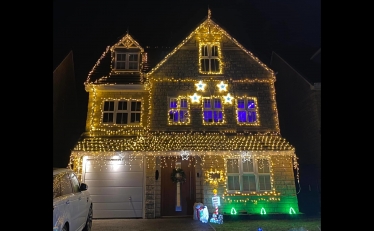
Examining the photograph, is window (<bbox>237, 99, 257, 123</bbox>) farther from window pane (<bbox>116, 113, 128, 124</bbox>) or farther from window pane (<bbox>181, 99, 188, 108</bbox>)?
window pane (<bbox>116, 113, 128, 124</bbox>)

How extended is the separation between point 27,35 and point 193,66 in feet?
39.4

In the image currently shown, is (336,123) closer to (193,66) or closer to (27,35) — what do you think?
(27,35)

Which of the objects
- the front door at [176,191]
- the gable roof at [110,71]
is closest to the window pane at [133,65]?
the gable roof at [110,71]

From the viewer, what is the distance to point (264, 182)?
14.0 m

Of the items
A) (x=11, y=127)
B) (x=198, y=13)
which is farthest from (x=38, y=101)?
(x=198, y=13)

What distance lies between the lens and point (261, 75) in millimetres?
15344

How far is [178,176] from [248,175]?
3.15 meters

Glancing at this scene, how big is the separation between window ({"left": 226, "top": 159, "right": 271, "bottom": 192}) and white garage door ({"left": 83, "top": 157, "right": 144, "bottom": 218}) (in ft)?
13.1

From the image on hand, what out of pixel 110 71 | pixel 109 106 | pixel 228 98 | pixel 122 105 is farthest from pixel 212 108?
pixel 110 71

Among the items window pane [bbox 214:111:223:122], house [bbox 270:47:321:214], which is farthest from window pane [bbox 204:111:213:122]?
house [bbox 270:47:321:214]

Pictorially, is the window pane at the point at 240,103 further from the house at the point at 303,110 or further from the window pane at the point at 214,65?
the house at the point at 303,110

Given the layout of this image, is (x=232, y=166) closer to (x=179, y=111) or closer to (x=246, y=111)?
(x=246, y=111)

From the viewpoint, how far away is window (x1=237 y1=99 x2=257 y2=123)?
14961 mm

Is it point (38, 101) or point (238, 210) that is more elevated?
point (38, 101)
